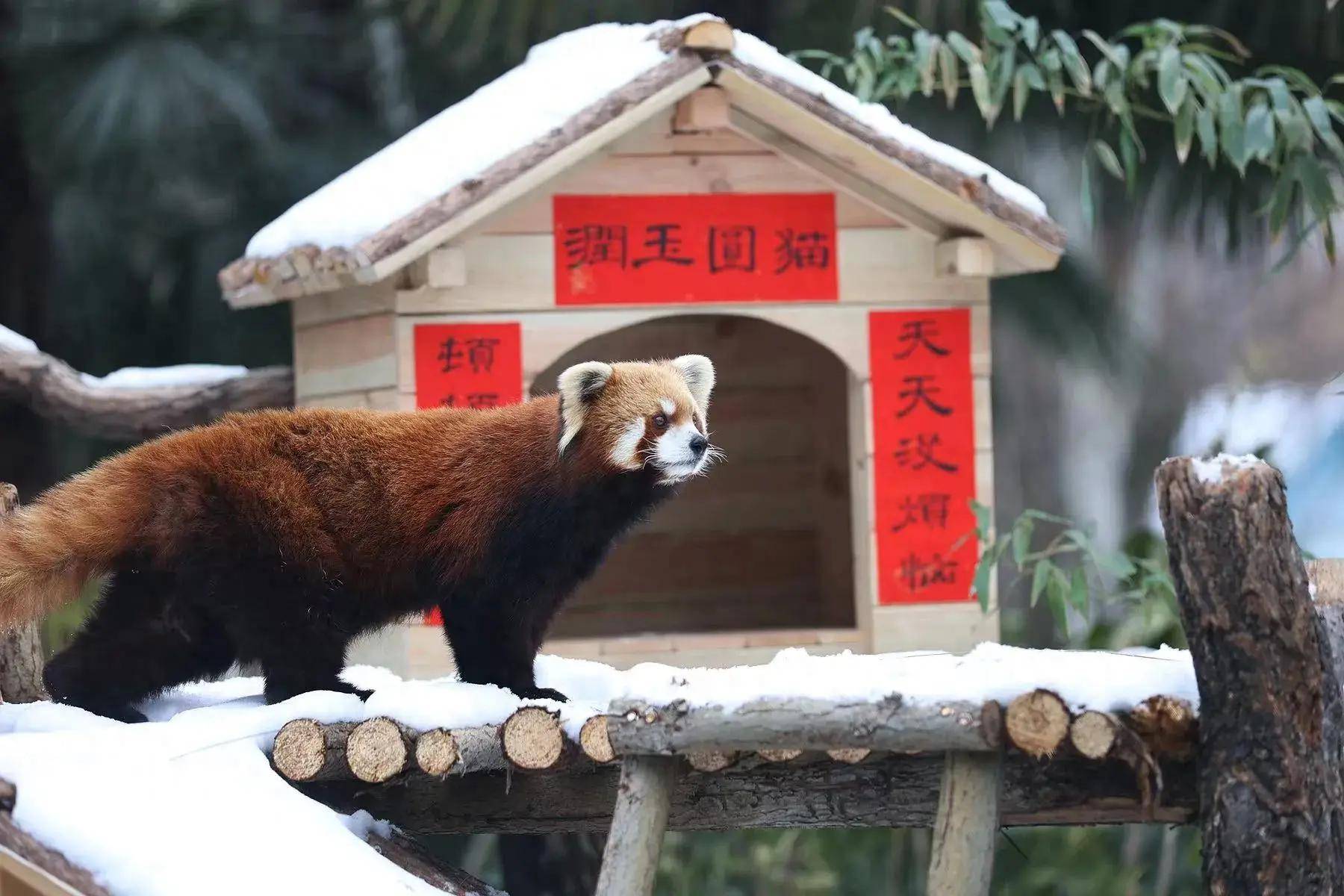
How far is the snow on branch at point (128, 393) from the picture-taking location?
5.68 m

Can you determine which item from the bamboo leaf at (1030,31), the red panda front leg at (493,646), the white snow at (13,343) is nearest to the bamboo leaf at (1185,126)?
the bamboo leaf at (1030,31)

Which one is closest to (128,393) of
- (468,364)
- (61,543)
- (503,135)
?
(468,364)

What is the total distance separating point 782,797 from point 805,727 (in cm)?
43

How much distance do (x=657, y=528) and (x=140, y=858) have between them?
4089 millimetres

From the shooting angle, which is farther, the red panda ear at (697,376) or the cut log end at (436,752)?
the red panda ear at (697,376)

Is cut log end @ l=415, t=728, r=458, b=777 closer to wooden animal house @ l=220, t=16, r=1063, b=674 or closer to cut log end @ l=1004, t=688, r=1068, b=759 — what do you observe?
cut log end @ l=1004, t=688, r=1068, b=759

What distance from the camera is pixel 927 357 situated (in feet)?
17.0

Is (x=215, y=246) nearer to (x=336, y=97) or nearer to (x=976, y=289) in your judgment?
(x=336, y=97)

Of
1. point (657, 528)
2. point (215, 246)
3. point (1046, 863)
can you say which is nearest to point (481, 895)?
point (657, 528)

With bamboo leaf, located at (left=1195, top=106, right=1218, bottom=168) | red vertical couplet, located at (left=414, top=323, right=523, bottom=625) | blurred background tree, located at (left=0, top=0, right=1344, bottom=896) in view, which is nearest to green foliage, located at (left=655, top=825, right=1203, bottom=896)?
blurred background tree, located at (left=0, top=0, right=1344, bottom=896)

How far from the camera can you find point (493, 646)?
11.7 feet

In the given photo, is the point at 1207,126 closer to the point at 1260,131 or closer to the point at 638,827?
the point at 1260,131

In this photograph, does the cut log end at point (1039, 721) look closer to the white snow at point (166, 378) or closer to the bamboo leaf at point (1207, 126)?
the bamboo leaf at point (1207, 126)

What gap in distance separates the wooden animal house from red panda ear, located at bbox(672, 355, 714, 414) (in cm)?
117
